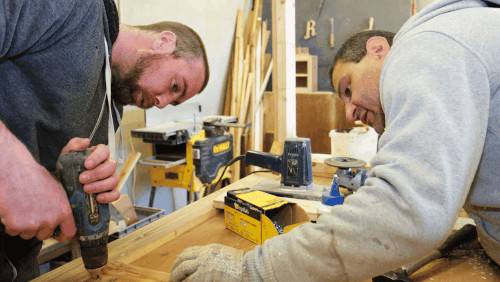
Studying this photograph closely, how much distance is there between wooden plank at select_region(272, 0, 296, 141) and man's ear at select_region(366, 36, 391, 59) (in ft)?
3.66

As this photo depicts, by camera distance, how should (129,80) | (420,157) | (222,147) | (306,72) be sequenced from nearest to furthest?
(420,157) < (129,80) < (222,147) < (306,72)

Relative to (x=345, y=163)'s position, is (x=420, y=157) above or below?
above

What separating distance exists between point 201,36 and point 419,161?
3.80m

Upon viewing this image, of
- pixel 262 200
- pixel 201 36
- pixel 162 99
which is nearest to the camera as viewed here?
pixel 262 200

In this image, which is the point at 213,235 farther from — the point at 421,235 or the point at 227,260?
the point at 421,235

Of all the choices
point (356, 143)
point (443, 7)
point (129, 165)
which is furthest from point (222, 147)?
point (443, 7)

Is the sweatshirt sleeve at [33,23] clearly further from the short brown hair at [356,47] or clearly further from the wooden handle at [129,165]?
the wooden handle at [129,165]

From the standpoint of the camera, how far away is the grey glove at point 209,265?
0.84m

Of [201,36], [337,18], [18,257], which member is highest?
[337,18]

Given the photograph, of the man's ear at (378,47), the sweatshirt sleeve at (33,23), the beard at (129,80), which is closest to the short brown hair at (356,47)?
the man's ear at (378,47)

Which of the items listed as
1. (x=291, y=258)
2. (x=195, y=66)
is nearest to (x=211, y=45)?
(x=195, y=66)

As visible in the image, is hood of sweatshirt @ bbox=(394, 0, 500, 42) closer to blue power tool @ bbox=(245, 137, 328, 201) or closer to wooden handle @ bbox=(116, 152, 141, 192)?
blue power tool @ bbox=(245, 137, 328, 201)

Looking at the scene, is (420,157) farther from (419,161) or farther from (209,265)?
(209,265)

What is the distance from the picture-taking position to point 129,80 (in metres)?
1.54
